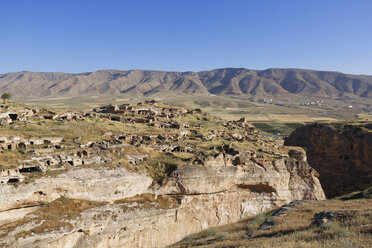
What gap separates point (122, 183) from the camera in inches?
1007

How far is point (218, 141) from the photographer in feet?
144

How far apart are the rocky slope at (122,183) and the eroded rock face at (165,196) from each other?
90mm

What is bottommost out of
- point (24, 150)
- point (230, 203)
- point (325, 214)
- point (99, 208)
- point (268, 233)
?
point (230, 203)

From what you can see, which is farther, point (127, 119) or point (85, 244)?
point (127, 119)

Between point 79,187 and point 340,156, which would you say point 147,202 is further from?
point 340,156

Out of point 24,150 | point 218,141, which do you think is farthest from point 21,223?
point 218,141

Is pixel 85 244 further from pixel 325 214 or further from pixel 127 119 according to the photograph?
pixel 127 119

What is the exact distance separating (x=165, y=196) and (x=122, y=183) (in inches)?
212

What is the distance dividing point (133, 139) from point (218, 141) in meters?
14.7

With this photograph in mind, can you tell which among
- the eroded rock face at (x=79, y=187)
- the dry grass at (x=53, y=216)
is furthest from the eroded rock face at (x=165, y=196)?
the dry grass at (x=53, y=216)

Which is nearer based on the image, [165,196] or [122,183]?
[122,183]

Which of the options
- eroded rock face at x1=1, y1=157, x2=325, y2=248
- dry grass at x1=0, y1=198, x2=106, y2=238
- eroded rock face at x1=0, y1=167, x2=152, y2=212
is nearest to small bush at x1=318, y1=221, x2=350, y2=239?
eroded rock face at x1=1, y1=157, x2=325, y2=248

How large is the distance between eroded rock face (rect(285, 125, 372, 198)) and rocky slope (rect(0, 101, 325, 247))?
18.2 metres

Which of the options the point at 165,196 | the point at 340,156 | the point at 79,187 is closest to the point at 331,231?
the point at 165,196
